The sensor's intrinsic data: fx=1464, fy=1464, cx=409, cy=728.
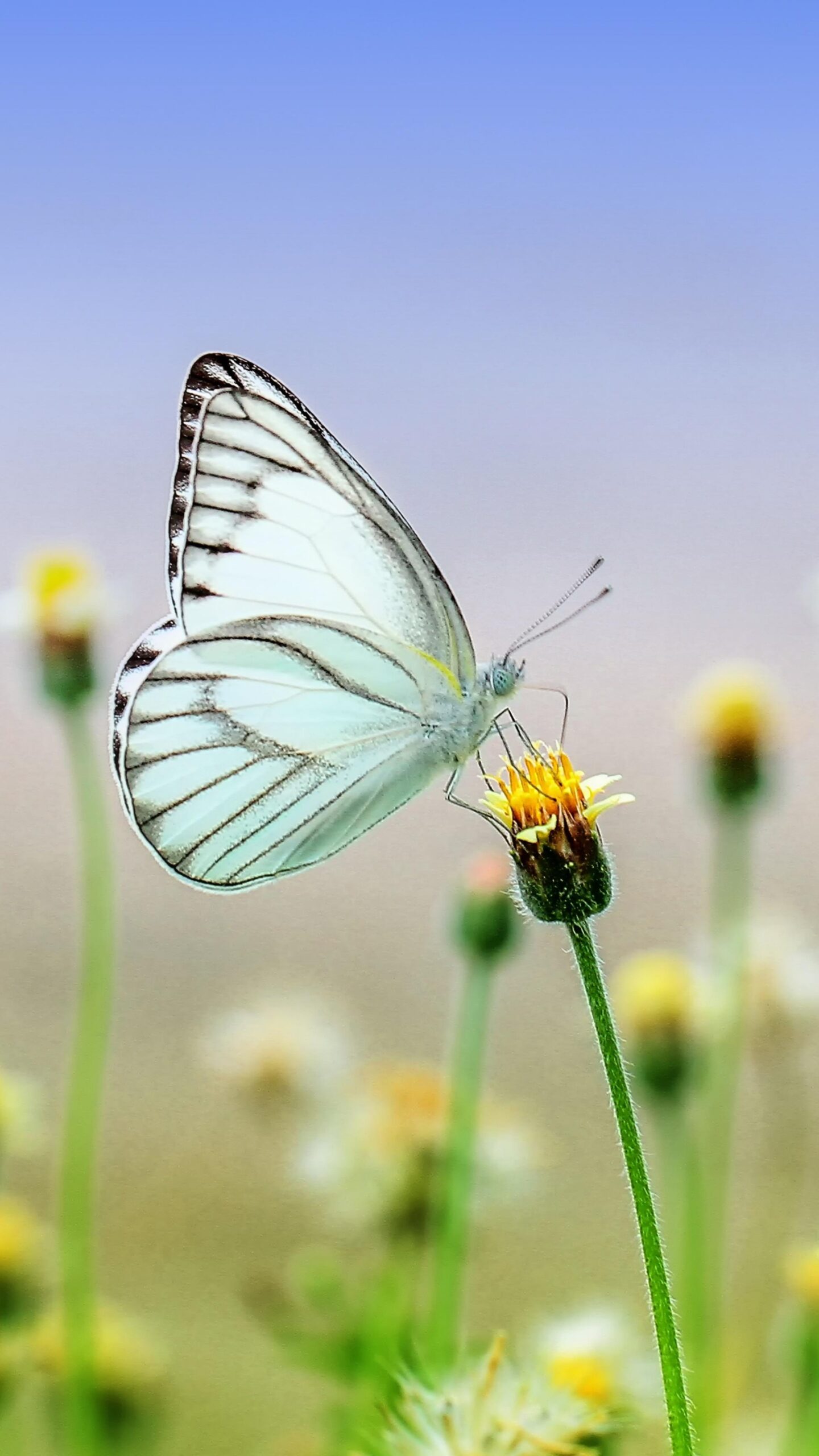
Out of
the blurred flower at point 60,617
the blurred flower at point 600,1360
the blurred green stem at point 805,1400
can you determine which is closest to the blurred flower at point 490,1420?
the blurred flower at point 600,1360

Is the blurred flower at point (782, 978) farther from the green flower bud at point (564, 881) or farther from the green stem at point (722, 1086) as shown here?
the green flower bud at point (564, 881)

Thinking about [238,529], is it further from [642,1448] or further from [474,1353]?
[642,1448]

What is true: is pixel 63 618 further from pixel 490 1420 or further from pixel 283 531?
pixel 490 1420

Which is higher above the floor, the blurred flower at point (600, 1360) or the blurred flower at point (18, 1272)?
the blurred flower at point (18, 1272)

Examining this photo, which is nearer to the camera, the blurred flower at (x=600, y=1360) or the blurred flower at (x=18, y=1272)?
the blurred flower at (x=600, y=1360)

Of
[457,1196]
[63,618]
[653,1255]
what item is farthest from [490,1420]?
[63,618]

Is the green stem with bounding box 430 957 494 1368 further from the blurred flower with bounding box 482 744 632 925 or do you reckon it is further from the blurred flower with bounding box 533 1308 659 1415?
the blurred flower with bounding box 482 744 632 925

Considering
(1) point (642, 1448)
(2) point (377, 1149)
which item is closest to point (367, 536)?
(2) point (377, 1149)
